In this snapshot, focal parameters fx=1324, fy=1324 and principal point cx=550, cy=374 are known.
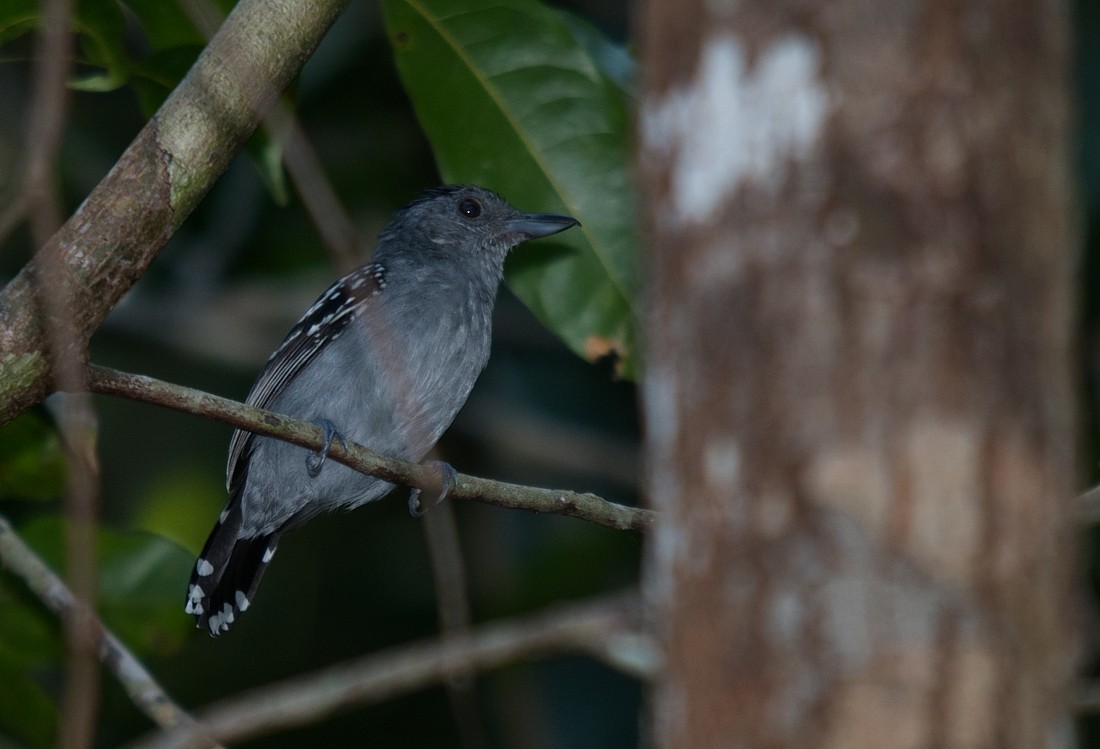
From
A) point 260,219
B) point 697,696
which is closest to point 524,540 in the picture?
point 260,219

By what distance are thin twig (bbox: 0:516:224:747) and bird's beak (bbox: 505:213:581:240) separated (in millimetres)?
2114

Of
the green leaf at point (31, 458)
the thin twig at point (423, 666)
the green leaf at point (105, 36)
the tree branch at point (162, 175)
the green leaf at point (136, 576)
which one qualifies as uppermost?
the green leaf at point (105, 36)

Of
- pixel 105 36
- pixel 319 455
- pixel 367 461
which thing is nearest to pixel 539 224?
pixel 319 455

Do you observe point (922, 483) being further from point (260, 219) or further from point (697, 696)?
point (260, 219)

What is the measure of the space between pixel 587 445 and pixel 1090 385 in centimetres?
291

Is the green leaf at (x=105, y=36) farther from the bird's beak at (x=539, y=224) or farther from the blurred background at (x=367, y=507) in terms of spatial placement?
the blurred background at (x=367, y=507)

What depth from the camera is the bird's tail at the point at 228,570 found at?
218 inches

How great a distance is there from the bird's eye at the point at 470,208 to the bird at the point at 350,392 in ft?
1.23

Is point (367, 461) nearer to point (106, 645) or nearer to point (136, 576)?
point (106, 645)

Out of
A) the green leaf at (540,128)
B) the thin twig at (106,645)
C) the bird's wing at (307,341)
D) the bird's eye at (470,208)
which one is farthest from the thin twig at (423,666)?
the bird's eye at (470,208)

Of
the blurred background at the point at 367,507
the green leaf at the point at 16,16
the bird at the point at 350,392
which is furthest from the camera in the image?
the blurred background at the point at 367,507

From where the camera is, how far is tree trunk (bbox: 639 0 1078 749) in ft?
5.21

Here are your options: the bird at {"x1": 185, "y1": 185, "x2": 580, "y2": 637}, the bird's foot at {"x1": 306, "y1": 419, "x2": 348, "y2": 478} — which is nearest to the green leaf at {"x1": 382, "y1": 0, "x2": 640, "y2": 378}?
the bird at {"x1": 185, "y1": 185, "x2": 580, "y2": 637}

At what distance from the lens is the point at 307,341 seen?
5836 mm
